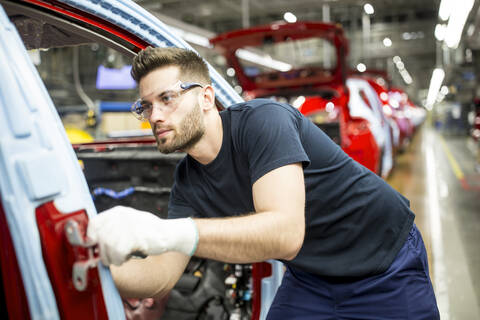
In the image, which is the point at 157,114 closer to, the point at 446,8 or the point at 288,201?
the point at 288,201

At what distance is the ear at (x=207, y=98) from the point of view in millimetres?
1513

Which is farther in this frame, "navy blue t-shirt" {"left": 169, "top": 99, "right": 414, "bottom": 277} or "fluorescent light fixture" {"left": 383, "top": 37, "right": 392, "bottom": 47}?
"fluorescent light fixture" {"left": 383, "top": 37, "right": 392, "bottom": 47}

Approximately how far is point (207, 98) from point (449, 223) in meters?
4.22

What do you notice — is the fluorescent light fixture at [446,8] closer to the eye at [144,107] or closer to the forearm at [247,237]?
the eye at [144,107]

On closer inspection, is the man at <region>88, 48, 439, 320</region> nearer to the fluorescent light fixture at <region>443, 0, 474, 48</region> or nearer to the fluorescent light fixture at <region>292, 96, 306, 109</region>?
the fluorescent light fixture at <region>292, 96, 306, 109</region>

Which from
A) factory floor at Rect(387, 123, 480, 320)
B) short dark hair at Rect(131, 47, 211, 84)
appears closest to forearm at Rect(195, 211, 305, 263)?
short dark hair at Rect(131, 47, 211, 84)

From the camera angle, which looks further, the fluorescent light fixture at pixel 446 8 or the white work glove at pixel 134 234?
the fluorescent light fixture at pixel 446 8

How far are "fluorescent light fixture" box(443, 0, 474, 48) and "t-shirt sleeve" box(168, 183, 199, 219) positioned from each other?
677 cm

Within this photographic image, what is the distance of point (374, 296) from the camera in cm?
156

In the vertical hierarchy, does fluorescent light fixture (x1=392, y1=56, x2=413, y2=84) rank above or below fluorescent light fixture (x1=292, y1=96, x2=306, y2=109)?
above

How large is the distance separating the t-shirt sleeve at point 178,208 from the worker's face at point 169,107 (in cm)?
33

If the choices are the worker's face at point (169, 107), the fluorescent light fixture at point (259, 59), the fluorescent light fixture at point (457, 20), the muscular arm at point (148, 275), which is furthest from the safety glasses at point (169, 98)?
the fluorescent light fixture at point (259, 59)

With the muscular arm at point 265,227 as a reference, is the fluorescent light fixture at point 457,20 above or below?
above

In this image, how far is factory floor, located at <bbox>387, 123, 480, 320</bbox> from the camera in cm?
307
